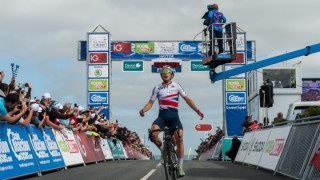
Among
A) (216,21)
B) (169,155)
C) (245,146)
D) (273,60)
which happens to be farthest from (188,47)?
(169,155)

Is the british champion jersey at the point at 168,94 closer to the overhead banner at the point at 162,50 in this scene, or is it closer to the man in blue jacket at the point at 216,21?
the man in blue jacket at the point at 216,21

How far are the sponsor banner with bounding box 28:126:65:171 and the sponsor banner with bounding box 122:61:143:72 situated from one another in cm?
2275

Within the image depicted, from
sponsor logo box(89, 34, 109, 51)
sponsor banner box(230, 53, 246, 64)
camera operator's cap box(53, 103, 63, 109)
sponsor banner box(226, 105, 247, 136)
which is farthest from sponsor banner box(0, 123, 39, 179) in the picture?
sponsor banner box(230, 53, 246, 64)

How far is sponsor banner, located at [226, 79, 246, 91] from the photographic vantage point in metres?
40.6

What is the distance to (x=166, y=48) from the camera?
129 ft

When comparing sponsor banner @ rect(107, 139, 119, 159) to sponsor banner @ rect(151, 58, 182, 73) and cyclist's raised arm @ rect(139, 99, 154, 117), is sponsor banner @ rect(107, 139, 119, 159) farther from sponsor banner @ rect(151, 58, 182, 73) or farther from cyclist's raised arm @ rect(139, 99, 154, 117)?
cyclist's raised arm @ rect(139, 99, 154, 117)

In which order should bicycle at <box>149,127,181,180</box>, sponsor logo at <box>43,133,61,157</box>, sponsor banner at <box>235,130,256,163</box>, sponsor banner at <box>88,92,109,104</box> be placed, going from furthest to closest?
sponsor banner at <box>88,92,109,104</box> → sponsor banner at <box>235,130,256,163</box> → sponsor logo at <box>43,133,61,157</box> → bicycle at <box>149,127,181,180</box>

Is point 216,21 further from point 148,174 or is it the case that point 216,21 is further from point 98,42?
point 98,42

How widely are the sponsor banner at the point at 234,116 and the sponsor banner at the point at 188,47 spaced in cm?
509

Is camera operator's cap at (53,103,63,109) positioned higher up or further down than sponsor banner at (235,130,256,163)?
higher up

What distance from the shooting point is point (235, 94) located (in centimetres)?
4053

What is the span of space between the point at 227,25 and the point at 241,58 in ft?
72.9

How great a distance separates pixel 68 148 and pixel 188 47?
2241 centimetres

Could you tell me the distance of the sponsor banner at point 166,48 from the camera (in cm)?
3916
